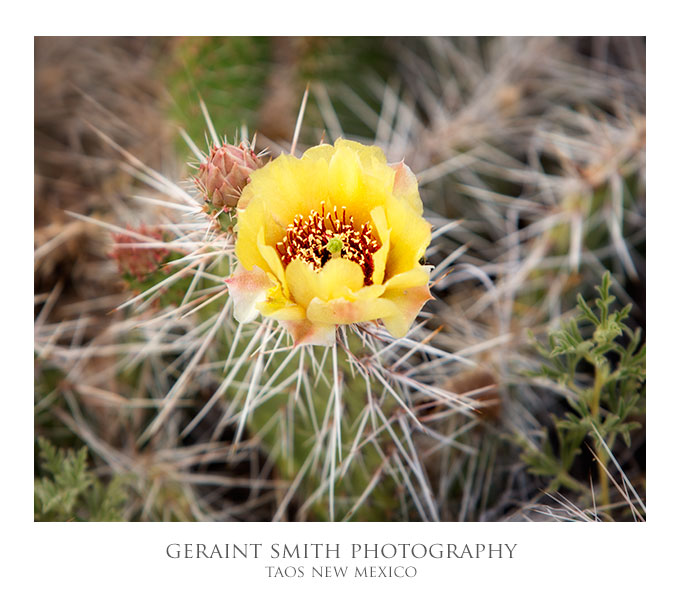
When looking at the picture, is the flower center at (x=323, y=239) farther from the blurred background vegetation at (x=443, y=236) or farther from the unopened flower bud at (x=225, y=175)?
the blurred background vegetation at (x=443, y=236)

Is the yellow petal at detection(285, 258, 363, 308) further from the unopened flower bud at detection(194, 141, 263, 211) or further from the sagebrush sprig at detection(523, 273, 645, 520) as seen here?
the sagebrush sprig at detection(523, 273, 645, 520)

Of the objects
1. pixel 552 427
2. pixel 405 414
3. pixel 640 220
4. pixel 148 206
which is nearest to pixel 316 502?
pixel 405 414

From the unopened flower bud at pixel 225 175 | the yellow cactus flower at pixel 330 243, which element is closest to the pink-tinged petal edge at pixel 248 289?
the yellow cactus flower at pixel 330 243

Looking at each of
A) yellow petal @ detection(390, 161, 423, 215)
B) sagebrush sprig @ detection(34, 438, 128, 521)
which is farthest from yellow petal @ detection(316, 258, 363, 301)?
sagebrush sprig @ detection(34, 438, 128, 521)

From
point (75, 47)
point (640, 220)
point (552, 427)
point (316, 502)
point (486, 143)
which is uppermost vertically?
point (75, 47)

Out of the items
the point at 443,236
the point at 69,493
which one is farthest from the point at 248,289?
the point at 443,236

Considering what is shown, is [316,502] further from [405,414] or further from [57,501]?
[57,501]

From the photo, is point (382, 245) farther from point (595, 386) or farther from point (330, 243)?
point (595, 386)
